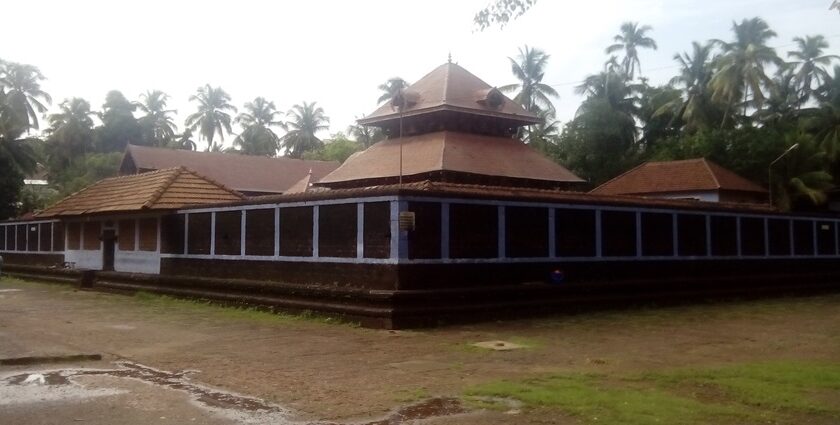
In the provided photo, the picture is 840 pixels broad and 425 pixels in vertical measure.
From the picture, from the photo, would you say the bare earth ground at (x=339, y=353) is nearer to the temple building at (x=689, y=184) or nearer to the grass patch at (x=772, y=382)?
the grass patch at (x=772, y=382)

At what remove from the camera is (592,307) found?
16891 mm

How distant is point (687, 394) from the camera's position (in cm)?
778

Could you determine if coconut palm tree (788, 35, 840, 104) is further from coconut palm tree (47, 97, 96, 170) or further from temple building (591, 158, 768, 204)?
coconut palm tree (47, 97, 96, 170)

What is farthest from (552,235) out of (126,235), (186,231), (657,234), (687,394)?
(126,235)

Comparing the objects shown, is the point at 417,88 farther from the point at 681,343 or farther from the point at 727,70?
the point at 727,70

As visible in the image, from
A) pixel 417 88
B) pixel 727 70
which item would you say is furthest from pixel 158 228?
pixel 727 70

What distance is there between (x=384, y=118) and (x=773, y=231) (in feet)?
39.4

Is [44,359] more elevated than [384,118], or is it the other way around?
[384,118]

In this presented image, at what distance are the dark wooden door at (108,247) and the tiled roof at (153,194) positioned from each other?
88cm

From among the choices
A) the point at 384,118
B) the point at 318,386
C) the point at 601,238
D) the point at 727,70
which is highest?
the point at 727,70

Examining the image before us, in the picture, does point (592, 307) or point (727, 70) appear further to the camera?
point (727, 70)

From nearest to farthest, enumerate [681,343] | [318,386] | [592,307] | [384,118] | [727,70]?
[318,386] → [681,343] → [592,307] → [384,118] → [727,70]

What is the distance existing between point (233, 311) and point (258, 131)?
50.3 meters

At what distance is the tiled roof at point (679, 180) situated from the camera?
113ft
